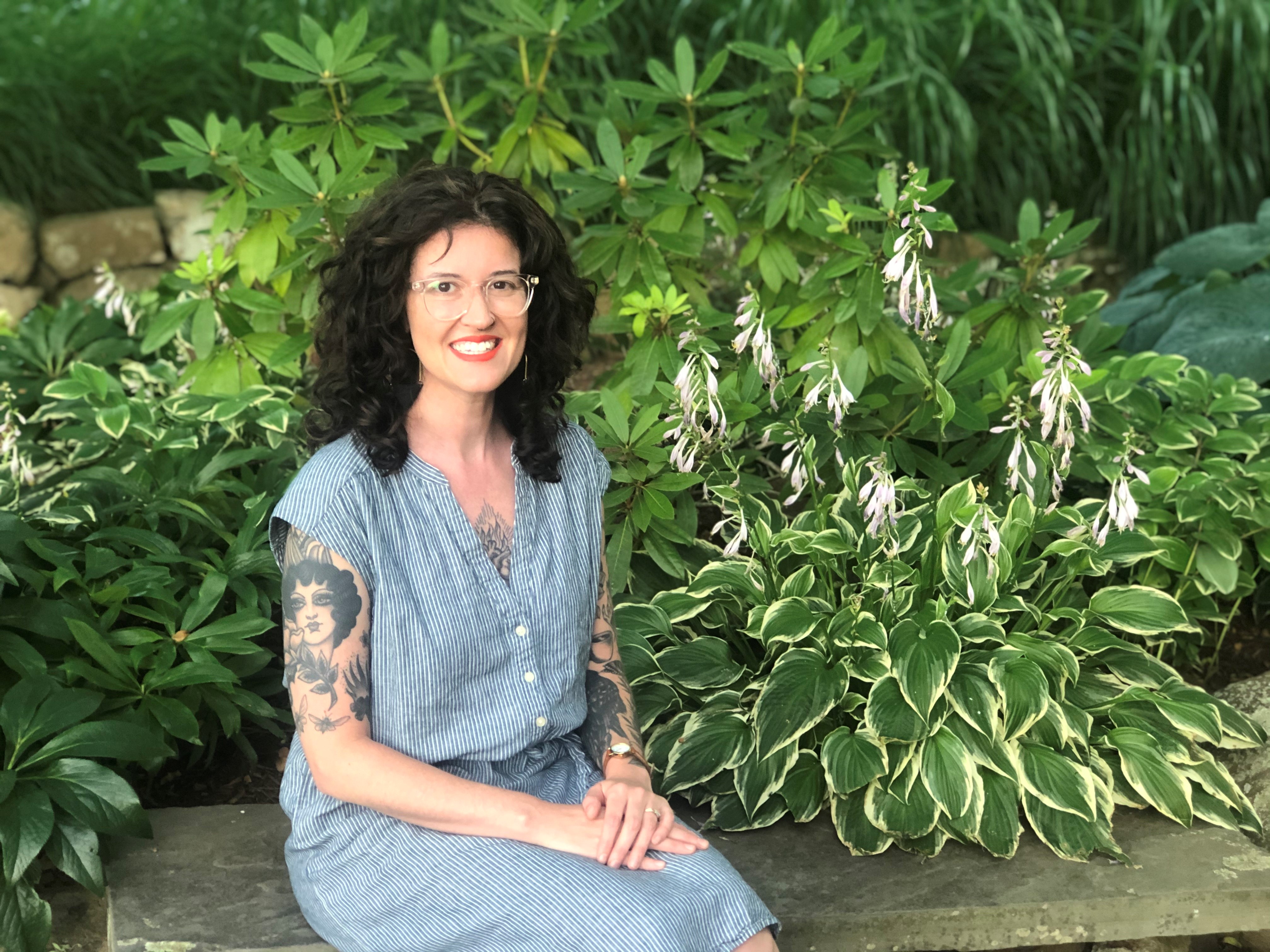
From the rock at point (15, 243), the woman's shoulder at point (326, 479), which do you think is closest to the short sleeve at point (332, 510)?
the woman's shoulder at point (326, 479)

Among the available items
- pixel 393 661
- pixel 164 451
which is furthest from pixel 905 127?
pixel 393 661

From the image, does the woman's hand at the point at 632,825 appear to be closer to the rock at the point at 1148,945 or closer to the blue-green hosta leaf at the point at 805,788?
the blue-green hosta leaf at the point at 805,788

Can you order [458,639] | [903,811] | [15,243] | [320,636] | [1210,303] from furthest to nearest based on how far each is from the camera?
[15,243] < [1210,303] < [903,811] < [458,639] < [320,636]

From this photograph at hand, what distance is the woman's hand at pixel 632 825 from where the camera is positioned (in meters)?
1.78

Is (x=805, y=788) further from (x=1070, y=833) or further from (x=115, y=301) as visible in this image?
(x=115, y=301)

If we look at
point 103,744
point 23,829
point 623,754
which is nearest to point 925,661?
point 623,754

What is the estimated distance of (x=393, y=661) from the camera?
72.1 inches

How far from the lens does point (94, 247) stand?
5.35m

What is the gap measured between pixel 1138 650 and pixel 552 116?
9.33 feet

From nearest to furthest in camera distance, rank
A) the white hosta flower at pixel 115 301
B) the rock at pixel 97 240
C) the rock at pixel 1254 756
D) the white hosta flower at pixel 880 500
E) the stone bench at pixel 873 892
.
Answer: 1. the stone bench at pixel 873 892
2. the white hosta flower at pixel 880 500
3. the rock at pixel 1254 756
4. the white hosta flower at pixel 115 301
5. the rock at pixel 97 240

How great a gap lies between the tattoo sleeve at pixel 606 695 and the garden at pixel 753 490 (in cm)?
39

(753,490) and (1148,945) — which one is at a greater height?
(753,490)

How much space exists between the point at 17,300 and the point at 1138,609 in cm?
466

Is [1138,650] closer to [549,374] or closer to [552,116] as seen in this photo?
[549,374]
